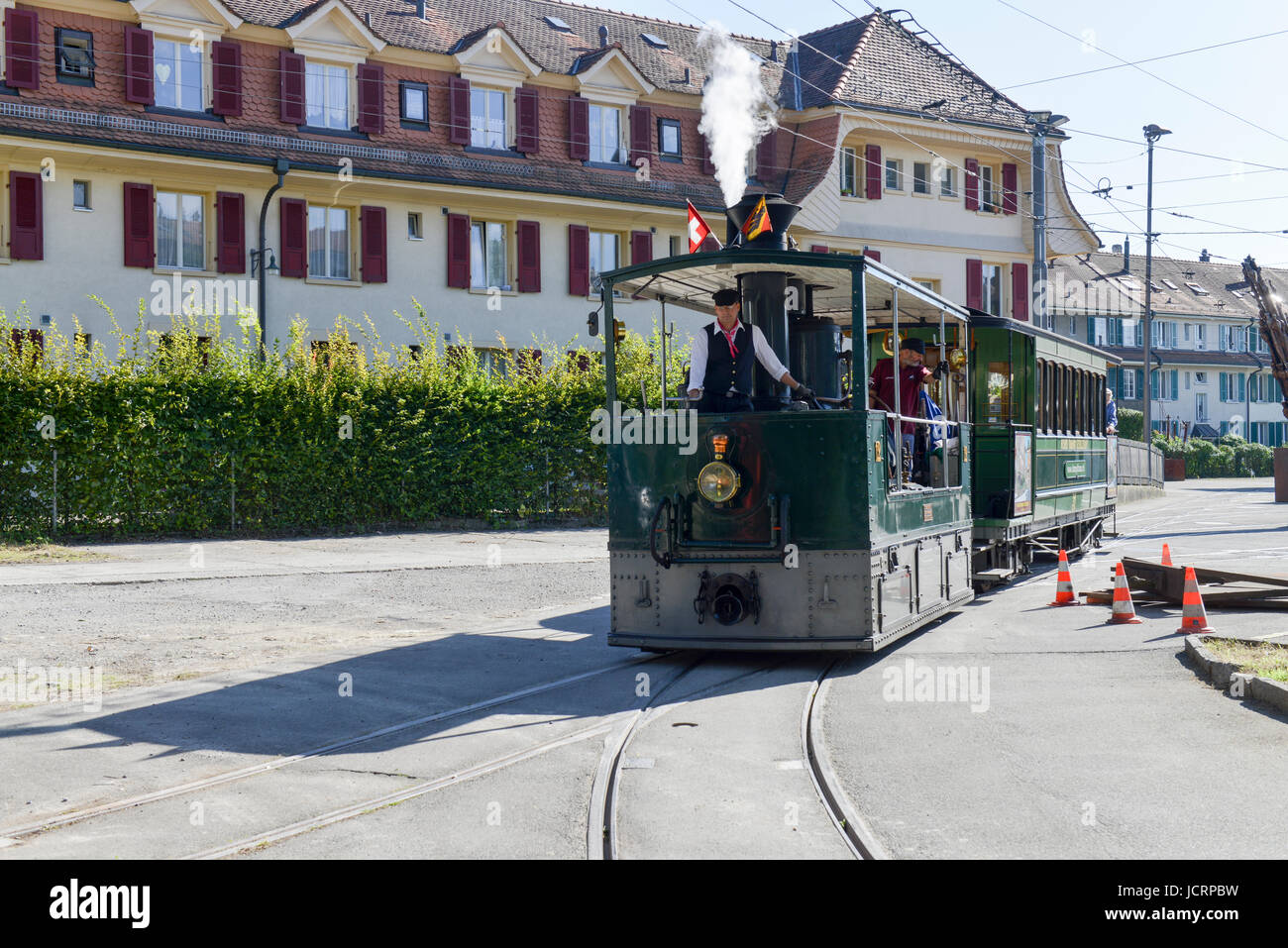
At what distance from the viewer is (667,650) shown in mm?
11602

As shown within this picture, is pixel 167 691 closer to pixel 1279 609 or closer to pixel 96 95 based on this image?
pixel 1279 609

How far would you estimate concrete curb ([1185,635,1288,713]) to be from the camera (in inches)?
334

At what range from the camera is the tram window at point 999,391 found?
16.9 metres

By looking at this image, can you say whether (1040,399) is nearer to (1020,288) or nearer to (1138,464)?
(1020,288)

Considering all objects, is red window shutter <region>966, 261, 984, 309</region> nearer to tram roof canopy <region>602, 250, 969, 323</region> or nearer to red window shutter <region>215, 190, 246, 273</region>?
red window shutter <region>215, 190, 246, 273</region>

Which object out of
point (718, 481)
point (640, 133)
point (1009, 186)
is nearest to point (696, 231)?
point (718, 481)

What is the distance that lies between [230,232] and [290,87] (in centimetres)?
367

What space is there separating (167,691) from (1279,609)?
10282mm

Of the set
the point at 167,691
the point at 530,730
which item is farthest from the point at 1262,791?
the point at 167,691

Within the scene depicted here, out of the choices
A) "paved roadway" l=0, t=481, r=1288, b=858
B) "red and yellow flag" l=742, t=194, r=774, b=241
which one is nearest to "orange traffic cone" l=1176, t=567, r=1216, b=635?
A: "paved roadway" l=0, t=481, r=1288, b=858

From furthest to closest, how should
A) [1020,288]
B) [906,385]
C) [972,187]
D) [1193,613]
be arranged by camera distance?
1. [1020,288]
2. [972,187]
3. [906,385]
4. [1193,613]

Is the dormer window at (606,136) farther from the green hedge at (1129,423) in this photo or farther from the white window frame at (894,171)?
the green hedge at (1129,423)

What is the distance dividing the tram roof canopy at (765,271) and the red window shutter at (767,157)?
25.8 m

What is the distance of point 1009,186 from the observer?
41312 mm
